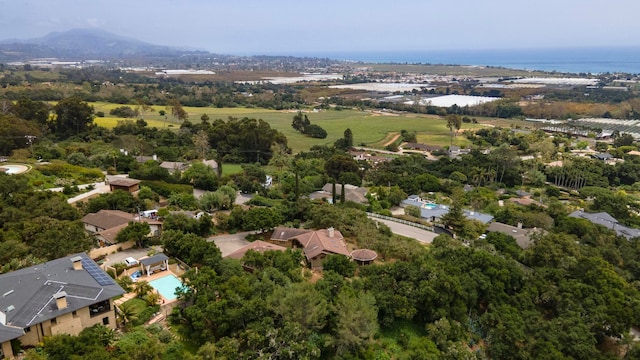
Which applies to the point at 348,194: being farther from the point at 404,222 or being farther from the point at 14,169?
the point at 14,169

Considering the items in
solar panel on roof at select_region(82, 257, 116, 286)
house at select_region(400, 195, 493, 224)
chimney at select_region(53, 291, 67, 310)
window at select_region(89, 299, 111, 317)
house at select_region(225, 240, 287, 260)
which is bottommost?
house at select_region(400, 195, 493, 224)

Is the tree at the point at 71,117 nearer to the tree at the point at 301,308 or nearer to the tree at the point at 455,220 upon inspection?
the tree at the point at 455,220

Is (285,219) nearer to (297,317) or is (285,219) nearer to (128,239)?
(128,239)

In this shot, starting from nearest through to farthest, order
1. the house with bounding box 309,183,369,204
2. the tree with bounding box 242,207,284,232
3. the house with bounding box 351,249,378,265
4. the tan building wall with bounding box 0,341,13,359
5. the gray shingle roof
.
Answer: the tan building wall with bounding box 0,341,13,359 < the gray shingle roof < the house with bounding box 351,249,378,265 < the tree with bounding box 242,207,284,232 < the house with bounding box 309,183,369,204

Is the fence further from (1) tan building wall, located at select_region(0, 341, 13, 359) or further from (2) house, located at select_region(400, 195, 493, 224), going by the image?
(1) tan building wall, located at select_region(0, 341, 13, 359)

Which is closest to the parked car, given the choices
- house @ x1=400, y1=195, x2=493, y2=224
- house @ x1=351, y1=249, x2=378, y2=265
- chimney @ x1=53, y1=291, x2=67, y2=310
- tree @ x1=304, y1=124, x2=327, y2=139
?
chimney @ x1=53, y1=291, x2=67, y2=310

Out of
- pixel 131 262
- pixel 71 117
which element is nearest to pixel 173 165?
pixel 71 117
